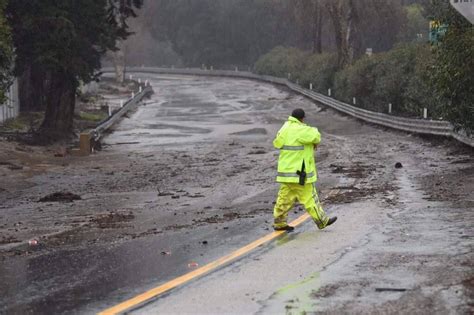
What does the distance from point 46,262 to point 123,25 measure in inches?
1073

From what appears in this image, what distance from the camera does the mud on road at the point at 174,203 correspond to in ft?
28.5

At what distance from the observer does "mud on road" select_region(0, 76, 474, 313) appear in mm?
8695

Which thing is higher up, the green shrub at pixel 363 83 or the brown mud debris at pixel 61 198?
the green shrub at pixel 363 83

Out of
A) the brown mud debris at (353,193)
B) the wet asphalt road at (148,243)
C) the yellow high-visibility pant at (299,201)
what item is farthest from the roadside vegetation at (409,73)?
the yellow high-visibility pant at (299,201)

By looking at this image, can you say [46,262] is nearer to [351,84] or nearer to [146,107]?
[351,84]

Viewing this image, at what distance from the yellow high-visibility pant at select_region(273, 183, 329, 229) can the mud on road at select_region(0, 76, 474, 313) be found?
1.34 feet

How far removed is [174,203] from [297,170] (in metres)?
5.71

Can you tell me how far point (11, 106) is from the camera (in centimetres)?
4131

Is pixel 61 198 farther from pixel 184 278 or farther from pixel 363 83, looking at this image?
pixel 363 83

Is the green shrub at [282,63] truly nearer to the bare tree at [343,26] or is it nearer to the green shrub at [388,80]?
the green shrub at [388,80]

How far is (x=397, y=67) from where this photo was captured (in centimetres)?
Answer: 4247

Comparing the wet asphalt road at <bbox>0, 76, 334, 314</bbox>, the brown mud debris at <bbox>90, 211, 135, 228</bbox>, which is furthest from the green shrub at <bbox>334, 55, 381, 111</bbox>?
the brown mud debris at <bbox>90, 211, 135, 228</bbox>

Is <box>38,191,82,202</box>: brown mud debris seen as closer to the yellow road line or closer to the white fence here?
the yellow road line

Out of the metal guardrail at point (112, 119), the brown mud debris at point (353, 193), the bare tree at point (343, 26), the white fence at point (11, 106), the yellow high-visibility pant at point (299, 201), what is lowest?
the metal guardrail at point (112, 119)
